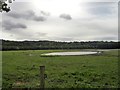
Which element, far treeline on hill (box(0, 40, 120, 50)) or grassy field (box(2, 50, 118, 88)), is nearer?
grassy field (box(2, 50, 118, 88))

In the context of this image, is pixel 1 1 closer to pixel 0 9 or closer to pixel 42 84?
pixel 0 9

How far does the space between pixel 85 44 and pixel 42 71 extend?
169643 millimetres

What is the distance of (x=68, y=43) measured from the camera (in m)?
191

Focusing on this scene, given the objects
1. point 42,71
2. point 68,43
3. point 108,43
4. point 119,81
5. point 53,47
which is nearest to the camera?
point 42,71

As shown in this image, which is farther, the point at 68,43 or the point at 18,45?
the point at 68,43

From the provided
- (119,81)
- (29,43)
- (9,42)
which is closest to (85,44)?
→ (29,43)

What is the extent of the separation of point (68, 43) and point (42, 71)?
18009 centimetres

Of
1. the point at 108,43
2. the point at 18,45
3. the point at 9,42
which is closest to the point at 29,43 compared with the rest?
the point at 18,45

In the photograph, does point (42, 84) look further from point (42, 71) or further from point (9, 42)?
point (9, 42)

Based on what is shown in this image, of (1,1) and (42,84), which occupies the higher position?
(1,1)

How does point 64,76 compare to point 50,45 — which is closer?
point 64,76

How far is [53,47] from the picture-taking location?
175750 mm

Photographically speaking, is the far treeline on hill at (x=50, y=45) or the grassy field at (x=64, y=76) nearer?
the grassy field at (x=64, y=76)

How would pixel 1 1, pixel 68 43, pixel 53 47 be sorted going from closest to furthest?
pixel 1 1
pixel 53 47
pixel 68 43
